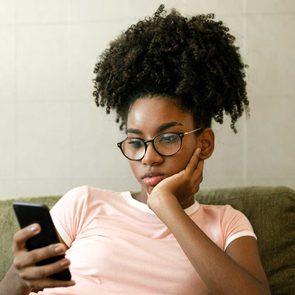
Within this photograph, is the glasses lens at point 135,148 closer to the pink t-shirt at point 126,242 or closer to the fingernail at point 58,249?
the pink t-shirt at point 126,242

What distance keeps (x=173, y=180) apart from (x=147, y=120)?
0.17 metres

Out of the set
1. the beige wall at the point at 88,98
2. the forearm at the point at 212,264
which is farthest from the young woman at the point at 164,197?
the beige wall at the point at 88,98

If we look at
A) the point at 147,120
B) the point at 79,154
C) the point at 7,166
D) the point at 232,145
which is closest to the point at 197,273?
the point at 147,120

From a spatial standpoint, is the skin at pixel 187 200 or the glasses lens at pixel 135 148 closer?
the skin at pixel 187 200

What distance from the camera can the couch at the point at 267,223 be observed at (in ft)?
4.70

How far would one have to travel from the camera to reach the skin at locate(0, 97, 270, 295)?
1.04 meters

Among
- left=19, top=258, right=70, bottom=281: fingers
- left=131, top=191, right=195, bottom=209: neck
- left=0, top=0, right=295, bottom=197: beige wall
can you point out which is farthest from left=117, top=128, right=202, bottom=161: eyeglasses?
left=0, top=0, right=295, bottom=197: beige wall

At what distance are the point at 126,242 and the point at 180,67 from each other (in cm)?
48

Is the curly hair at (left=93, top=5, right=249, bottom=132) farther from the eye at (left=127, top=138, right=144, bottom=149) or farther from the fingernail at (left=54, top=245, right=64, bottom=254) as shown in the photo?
the fingernail at (left=54, top=245, right=64, bottom=254)

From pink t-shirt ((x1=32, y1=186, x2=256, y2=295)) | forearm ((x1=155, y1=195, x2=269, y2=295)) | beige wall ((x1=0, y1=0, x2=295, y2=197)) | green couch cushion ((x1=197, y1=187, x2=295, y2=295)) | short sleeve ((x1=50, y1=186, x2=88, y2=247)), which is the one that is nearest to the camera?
forearm ((x1=155, y1=195, x2=269, y2=295))

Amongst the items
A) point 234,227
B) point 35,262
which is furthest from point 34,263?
point 234,227

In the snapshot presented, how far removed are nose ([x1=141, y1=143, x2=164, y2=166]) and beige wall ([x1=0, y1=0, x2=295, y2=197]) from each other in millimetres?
572

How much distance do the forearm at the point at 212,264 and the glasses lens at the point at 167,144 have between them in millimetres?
169

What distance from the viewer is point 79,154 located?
1834 mm
